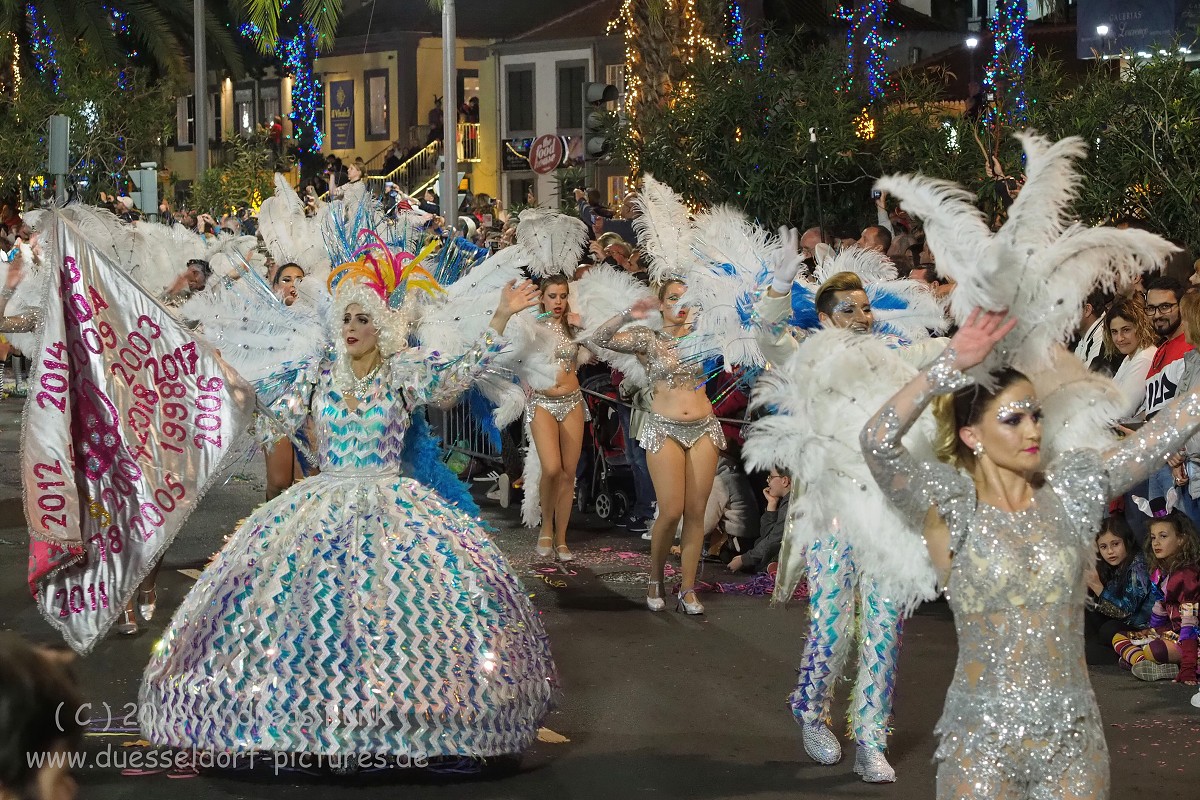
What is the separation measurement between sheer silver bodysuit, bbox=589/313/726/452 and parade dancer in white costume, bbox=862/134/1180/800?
4.41m

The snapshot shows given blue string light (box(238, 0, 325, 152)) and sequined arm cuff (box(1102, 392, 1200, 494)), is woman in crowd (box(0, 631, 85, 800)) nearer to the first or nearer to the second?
sequined arm cuff (box(1102, 392, 1200, 494))

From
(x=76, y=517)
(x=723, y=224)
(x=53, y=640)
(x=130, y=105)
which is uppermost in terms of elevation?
(x=130, y=105)

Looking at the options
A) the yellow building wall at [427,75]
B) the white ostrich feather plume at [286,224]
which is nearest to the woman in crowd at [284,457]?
the white ostrich feather plume at [286,224]

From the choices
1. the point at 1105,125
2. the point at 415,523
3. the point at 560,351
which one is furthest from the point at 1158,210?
the point at 415,523

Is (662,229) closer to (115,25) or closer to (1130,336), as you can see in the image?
(1130,336)

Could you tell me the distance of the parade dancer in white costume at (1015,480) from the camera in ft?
13.0

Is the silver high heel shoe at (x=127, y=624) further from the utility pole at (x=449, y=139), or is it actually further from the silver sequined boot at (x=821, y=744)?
the utility pole at (x=449, y=139)

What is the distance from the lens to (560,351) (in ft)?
34.3

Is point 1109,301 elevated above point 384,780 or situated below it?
above

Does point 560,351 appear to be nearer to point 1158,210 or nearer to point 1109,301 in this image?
point 1109,301

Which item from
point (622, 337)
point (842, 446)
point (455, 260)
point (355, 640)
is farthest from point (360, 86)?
point (842, 446)

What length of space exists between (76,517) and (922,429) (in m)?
3.60

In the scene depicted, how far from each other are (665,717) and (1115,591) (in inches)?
97.2

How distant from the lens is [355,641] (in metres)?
5.82
